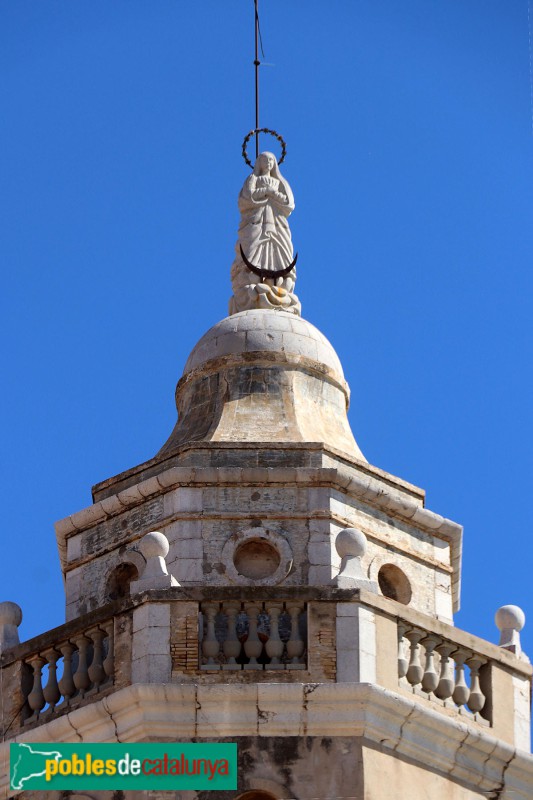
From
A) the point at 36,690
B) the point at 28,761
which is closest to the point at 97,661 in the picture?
the point at 36,690

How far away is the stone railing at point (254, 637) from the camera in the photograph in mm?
28328

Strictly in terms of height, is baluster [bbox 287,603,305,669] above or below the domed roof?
below

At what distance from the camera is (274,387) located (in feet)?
106

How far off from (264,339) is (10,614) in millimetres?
Result: 4411

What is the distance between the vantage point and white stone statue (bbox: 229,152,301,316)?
33.8 m

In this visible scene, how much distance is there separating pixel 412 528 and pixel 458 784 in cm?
353

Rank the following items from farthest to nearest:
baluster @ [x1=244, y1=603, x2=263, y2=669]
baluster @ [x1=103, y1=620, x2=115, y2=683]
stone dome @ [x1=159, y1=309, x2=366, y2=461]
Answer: stone dome @ [x1=159, y1=309, x2=366, y2=461] → baluster @ [x1=103, y1=620, x2=115, y2=683] → baluster @ [x1=244, y1=603, x2=263, y2=669]

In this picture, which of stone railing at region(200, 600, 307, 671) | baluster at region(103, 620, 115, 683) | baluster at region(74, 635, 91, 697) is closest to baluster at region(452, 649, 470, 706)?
stone railing at region(200, 600, 307, 671)

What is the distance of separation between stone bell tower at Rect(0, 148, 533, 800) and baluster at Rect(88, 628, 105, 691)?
0.8 inches

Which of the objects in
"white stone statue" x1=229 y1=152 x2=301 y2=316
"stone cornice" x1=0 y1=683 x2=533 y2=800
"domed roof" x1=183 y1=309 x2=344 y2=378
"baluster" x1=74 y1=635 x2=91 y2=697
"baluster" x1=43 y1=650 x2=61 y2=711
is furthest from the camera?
"white stone statue" x1=229 y1=152 x2=301 y2=316

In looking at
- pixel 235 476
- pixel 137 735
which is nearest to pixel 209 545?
pixel 235 476

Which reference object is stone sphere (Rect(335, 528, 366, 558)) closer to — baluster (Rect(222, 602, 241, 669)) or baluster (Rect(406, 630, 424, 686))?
baluster (Rect(406, 630, 424, 686))

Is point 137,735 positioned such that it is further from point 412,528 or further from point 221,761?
point 412,528

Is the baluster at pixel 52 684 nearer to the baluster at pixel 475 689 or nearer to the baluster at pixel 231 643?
the baluster at pixel 231 643
